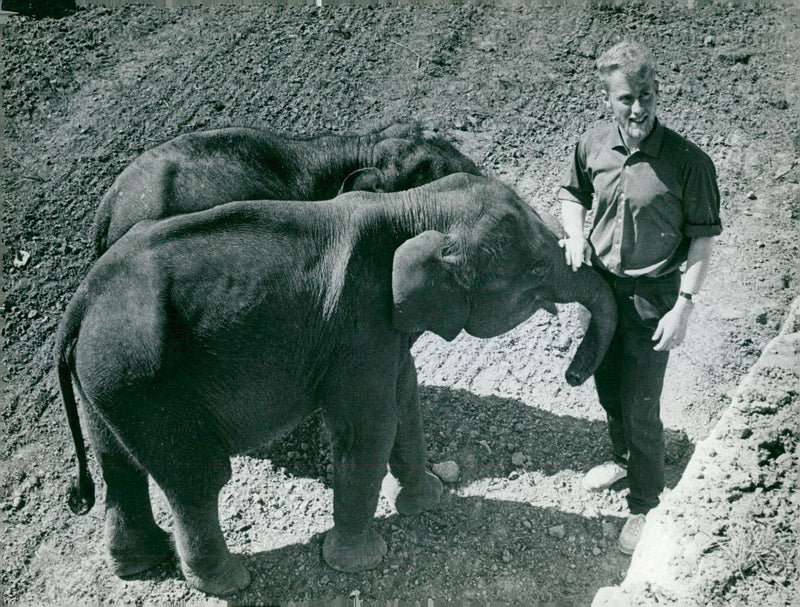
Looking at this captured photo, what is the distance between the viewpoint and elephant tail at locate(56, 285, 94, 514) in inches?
167

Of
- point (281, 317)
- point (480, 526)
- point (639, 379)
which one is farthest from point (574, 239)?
point (480, 526)

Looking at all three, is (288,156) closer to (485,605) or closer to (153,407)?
(153,407)

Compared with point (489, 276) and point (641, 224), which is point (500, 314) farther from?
point (641, 224)

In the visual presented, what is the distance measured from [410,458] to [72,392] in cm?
203

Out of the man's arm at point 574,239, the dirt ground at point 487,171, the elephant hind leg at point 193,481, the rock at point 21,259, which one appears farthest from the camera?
the rock at point 21,259

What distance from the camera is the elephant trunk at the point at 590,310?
4500 mm

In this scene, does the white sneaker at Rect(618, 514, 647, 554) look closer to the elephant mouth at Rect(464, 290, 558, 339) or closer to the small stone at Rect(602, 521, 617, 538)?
the small stone at Rect(602, 521, 617, 538)

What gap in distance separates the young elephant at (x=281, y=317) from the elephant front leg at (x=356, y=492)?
0.04 ft

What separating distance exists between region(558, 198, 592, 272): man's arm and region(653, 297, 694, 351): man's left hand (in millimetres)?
489

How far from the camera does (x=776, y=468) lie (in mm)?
4133

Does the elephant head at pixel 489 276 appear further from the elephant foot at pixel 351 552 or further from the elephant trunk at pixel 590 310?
the elephant foot at pixel 351 552

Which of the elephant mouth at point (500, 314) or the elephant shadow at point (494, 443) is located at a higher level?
the elephant mouth at point (500, 314)

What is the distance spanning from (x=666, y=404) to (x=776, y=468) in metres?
2.29

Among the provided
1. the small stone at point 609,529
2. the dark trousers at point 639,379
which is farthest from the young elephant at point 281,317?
the small stone at point 609,529
